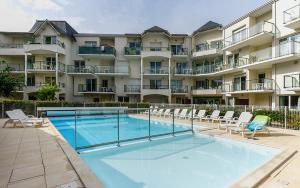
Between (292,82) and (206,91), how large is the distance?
13.3 metres

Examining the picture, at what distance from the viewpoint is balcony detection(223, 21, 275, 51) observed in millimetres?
21750

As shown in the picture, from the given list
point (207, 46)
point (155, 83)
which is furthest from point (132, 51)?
point (207, 46)

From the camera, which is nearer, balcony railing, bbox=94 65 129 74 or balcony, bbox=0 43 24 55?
balcony, bbox=0 43 24 55

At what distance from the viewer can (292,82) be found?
61.5ft

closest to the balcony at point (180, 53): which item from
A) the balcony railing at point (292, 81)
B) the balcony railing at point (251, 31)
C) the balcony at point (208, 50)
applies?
the balcony at point (208, 50)

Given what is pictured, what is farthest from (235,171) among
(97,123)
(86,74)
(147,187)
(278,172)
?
(86,74)

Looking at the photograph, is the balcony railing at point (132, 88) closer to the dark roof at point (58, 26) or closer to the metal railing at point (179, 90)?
the metal railing at point (179, 90)

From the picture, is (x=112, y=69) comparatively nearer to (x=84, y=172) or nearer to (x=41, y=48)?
(x=41, y=48)

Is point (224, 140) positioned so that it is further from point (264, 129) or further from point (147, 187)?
point (147, 187)

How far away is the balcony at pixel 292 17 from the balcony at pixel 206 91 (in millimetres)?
12454

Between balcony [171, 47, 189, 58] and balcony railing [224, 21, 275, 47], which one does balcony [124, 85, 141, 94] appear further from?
balcony railing [224, 21, 275, 47]

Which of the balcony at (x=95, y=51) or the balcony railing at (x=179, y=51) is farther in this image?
the balcony railing at (x=179, y=51)

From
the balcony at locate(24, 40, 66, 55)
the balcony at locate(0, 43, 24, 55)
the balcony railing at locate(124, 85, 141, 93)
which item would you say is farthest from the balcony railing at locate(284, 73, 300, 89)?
the balcony at locate(0, 43, 24, 55)

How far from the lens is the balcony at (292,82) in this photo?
1833 centimetres
